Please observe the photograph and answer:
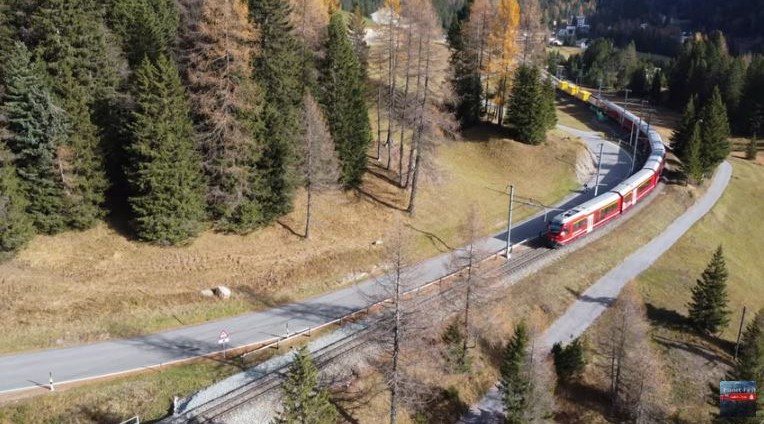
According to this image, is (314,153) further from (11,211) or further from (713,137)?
(713,137)

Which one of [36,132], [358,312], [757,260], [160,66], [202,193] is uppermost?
[160,66]

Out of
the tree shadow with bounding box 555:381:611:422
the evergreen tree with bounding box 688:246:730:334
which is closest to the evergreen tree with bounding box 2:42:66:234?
the tree shadow with bounding box 555:381:611:422

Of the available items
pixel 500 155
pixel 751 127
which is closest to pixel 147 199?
pixel 500 155

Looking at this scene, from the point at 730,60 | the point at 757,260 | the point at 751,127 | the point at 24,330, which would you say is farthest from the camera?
the point at 730,60

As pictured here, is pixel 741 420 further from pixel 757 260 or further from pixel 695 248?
pixel 757 260

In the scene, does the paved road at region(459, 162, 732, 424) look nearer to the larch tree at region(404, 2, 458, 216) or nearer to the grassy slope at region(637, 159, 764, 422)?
the grassy slope at region(637, 159, 764, 422)

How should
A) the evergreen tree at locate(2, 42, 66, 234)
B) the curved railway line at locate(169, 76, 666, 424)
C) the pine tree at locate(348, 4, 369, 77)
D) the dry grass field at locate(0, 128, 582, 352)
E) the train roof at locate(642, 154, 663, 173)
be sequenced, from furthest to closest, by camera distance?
1. the train roof at locate(642, 154, 663, 173)
2. the pine tree at locate(348, 4, 369, 77)
3. the evergreen tree at locate(2, 42, 66, 234)
4. the dry grass field at locate(0, 128, 582, 352)
5. the curved railway line at locate(169, 76, 666, 424)
